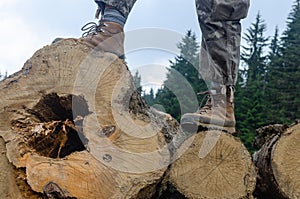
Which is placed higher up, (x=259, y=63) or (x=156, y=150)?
(x=259, y=63)

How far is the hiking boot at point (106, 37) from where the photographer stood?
7.32 ft

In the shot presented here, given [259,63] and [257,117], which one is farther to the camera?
[259,63]

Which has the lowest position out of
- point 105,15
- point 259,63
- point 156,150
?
point 156,150

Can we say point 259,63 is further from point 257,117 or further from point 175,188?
point 175,188

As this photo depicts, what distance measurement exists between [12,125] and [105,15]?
834 mm

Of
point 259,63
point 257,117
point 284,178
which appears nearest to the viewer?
point 284,178

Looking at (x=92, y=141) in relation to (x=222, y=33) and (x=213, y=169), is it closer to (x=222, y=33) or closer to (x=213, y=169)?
(x=213, y=169)

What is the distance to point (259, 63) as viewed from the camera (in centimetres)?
2831

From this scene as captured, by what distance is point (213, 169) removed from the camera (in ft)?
7.09

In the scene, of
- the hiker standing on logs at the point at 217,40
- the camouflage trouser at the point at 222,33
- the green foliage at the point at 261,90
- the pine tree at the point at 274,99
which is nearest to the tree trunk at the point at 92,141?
the hiker standing on logs at the point at 217,40

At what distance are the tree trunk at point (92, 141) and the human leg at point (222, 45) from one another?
0.34 meters

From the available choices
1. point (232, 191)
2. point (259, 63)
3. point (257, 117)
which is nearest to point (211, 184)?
point (232, 191)

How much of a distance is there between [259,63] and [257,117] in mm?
11348

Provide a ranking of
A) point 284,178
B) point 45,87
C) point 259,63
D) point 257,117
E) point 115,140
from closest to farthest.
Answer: point 115,140 → point 45,87 → point 284,178 → point 257,117 → point 259,63
